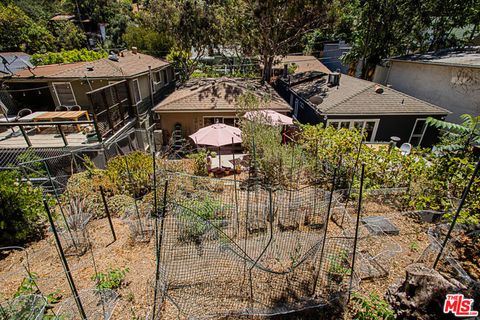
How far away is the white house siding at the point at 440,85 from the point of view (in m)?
11.6

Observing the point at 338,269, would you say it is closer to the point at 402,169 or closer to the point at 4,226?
the point at 402,169

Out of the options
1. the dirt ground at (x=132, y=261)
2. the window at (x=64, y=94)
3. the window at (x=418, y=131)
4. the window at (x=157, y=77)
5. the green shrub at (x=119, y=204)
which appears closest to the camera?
the dirt ground at (x=132, y=261)

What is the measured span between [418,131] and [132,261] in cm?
1371

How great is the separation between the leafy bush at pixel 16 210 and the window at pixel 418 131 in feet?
50.5

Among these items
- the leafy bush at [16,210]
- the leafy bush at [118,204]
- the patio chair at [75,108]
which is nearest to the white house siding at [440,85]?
the leafy bush at [118,204]

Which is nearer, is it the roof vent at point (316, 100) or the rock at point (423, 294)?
the rock at point (423, 294)

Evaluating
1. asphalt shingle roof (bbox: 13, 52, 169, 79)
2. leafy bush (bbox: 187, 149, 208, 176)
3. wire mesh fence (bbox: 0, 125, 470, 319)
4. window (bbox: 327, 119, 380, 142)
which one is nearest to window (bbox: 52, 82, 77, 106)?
asphalt shingle roof (bbox: 13, 52, 169, 79)

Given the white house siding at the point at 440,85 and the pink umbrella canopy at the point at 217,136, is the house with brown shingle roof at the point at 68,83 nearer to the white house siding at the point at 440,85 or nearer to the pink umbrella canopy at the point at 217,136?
the pink umbrella canopy at the point at 217,136

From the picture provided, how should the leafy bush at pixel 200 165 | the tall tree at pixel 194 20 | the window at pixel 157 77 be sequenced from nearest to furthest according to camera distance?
1. the leafy bush at pixel 200 165
2. the window at pixel 157 77
3. the tall tree at pixel 194 20

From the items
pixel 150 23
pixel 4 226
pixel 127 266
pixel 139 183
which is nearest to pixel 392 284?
pixel 127 266

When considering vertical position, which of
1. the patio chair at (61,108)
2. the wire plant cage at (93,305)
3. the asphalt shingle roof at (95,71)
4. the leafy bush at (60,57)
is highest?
the leafy bush at (60,57)

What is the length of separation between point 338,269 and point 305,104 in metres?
11.1

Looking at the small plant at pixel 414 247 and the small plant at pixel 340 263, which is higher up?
the small plant at pixel 340 263

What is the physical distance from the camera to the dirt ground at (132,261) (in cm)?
384
